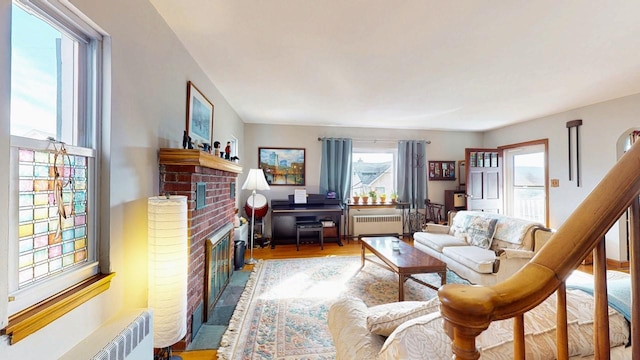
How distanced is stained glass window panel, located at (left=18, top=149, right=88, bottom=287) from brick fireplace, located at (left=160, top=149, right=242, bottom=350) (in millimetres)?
597

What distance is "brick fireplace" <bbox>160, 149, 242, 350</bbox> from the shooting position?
176cm

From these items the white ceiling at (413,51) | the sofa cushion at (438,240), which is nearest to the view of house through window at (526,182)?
the white ceiling at (413,51)

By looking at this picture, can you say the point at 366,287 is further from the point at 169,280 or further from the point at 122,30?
the point at 122,30

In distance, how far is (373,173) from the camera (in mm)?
5457

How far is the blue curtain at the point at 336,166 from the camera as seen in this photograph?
16.6 ft

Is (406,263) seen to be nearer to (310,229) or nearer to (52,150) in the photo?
(310,229)

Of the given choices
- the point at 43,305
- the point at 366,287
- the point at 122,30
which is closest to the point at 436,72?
the point at 366,287

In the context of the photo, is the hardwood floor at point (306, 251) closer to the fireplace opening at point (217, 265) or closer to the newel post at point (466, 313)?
the fireplace opening at point (217, 265)

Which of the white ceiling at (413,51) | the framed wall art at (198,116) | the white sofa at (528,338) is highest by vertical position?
the white ceiling at (413,51)

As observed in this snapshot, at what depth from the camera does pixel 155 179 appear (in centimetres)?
173

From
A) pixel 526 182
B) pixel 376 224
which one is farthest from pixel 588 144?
pixel 376 224

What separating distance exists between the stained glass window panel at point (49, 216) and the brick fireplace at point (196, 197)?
597 millimetres

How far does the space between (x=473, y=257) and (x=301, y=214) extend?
2.72 m

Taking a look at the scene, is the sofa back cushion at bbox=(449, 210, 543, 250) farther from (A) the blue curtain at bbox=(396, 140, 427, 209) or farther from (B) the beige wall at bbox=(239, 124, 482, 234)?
(B) the beige wall at bbox=(239, 124, 482, 234)
